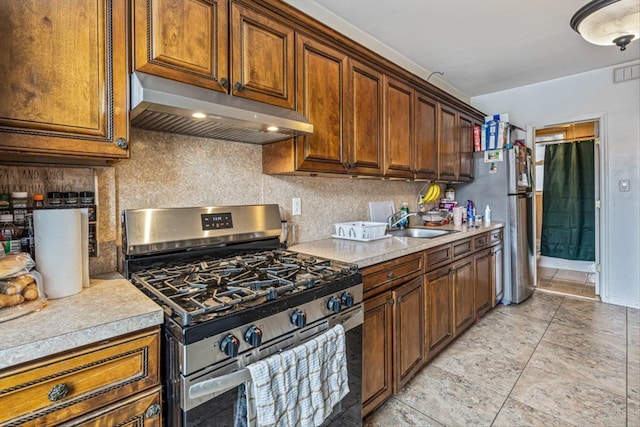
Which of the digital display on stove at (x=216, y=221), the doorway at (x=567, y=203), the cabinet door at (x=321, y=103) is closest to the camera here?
the digital display on stove at (x=216, y=221)

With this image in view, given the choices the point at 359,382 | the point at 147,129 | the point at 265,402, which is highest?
the point at 147,129

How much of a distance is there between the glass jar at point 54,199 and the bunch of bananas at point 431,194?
2.92 meters

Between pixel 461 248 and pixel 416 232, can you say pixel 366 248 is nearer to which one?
pixel 461 248

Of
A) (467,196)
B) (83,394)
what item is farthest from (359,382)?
(467,196)

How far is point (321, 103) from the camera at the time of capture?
5.91ft

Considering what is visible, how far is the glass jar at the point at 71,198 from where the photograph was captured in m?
1.25

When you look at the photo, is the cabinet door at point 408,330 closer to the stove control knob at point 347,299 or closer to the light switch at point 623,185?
the stove control knob at point 347,299

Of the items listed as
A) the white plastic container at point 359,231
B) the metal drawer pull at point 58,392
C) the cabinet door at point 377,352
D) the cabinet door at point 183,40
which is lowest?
the cabinet door at point 377,352

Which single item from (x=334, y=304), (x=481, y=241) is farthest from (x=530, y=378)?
(x=334, y=304)

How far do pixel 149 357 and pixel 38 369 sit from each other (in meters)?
0.25

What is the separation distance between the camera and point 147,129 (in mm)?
1471

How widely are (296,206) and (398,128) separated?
986 mm

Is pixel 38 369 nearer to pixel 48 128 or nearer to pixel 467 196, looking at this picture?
pixel 48 128

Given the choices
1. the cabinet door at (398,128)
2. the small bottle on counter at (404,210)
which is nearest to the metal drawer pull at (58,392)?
the cabinet door at (398,128)
